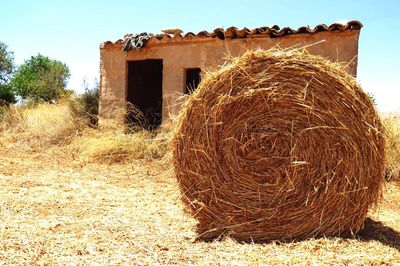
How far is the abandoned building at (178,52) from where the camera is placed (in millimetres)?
7320

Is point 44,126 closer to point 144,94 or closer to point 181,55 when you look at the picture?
point 144,94

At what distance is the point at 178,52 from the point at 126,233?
18.8 ft

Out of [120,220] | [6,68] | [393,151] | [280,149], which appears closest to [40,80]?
[6,68]

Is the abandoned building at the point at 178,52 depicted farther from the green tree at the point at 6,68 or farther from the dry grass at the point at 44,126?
the green tree at the point at 6,68

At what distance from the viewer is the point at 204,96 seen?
4.05 metres

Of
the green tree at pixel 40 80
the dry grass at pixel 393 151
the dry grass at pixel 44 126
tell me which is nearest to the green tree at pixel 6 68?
the green tree at pixel 40 80

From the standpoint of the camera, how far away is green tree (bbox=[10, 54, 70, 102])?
18.5 meters

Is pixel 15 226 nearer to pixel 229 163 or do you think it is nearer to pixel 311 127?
pixel 229 163

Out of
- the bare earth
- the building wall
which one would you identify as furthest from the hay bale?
the building wall

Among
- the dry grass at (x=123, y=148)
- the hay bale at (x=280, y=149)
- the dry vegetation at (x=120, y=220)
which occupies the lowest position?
the dry vegetation at (x=120, y=220)

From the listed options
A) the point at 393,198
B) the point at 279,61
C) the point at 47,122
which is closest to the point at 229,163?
the point at 279,61

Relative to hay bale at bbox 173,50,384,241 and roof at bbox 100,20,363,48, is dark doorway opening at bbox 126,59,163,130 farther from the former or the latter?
hay bale at bbox 173,50,384,241

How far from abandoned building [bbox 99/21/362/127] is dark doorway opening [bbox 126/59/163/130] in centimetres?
3

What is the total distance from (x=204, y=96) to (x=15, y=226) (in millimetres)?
2119
